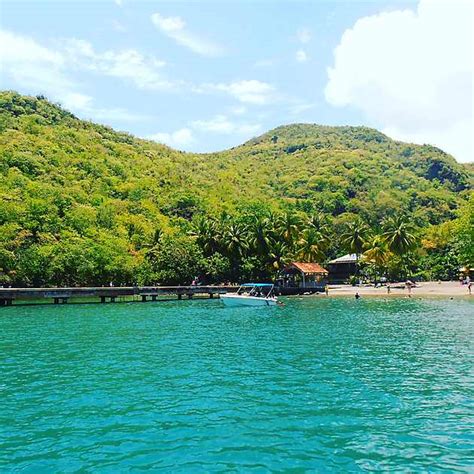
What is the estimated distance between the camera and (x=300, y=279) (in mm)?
89125

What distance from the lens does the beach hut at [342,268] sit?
108 m

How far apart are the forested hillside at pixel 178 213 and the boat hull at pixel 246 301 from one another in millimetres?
22222

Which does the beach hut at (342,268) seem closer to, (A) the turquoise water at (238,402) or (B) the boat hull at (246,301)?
(B) the boat hull at (246,301)

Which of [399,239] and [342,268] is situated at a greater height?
[399,239]

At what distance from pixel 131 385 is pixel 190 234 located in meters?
75.8

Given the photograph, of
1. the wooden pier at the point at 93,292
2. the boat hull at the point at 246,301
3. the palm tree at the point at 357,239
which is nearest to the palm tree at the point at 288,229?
the palm tree at the point at 357,239

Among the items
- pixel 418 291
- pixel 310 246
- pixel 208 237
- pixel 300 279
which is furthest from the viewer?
pixel 310 246

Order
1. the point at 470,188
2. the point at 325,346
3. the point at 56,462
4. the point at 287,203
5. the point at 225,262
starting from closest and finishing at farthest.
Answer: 1. the point at 56,462
2. the point at 325,346
3. the point at 225,262
4. the point at 287,203
5. the point at 470,188

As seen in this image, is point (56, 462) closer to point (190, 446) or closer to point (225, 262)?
point (190, 446)

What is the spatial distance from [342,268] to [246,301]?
5423 centimetres

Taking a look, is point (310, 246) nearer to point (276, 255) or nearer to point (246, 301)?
point (276, 255)

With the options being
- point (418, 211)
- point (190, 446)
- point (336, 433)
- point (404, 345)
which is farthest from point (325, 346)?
point (418, 211)

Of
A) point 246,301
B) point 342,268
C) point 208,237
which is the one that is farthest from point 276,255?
point 246,301

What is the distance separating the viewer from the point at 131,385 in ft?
64.9
